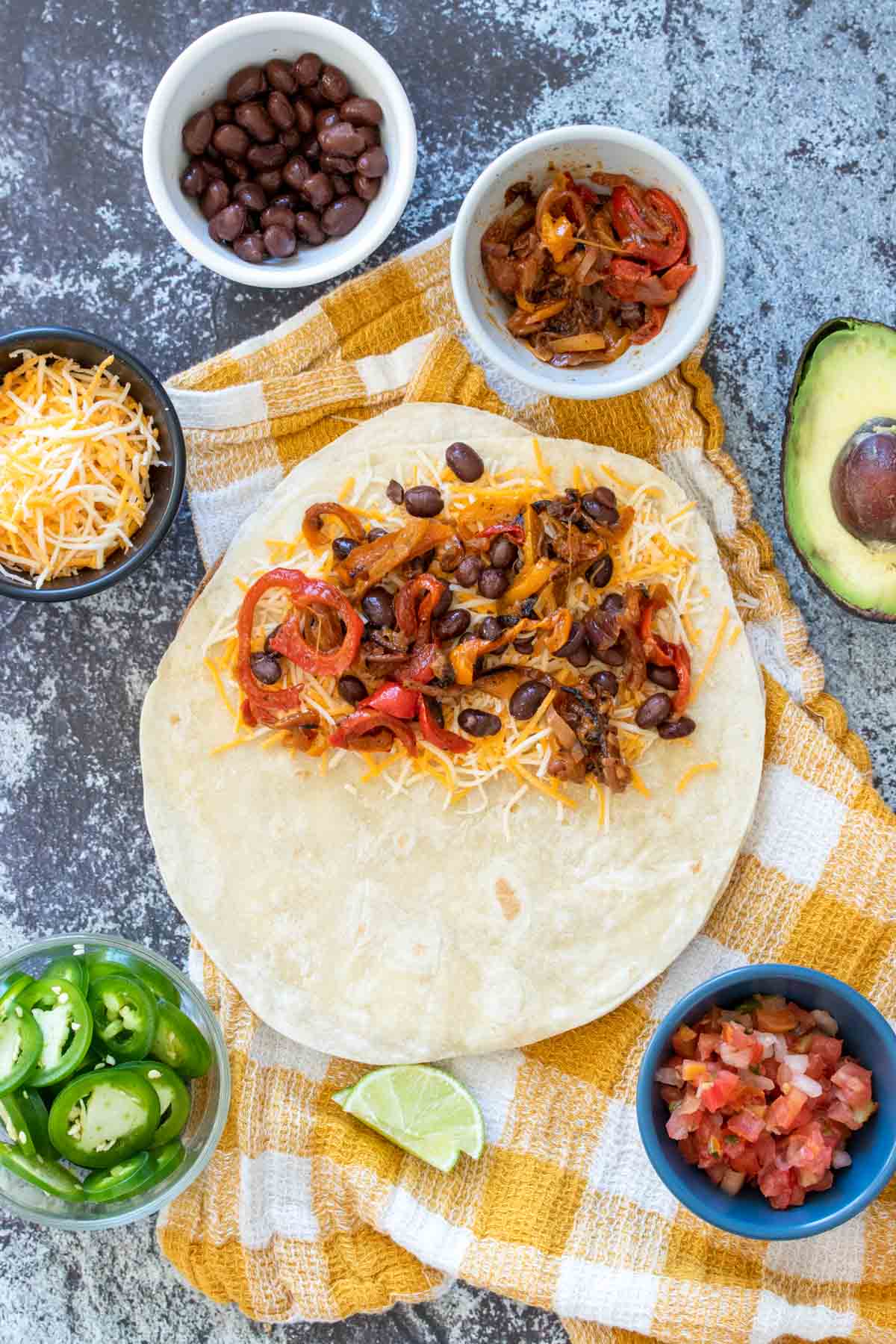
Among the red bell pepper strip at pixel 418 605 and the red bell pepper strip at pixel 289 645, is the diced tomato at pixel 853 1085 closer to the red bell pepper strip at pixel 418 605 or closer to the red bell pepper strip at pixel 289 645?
the red bell pepper strip at pixel 418 605

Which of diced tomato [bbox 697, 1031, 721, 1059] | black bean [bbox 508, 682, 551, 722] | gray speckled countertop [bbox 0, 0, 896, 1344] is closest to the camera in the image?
diced tomato [bbox 697, 1031, 721, 1059]

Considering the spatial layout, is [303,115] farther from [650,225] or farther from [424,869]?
[424,869]

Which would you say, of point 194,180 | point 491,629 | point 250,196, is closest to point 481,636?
point 491,629

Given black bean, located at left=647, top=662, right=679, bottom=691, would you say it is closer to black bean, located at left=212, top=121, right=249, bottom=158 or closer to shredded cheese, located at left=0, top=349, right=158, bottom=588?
shredded cheese, located at left=0, top=349, right=158, bottom=588

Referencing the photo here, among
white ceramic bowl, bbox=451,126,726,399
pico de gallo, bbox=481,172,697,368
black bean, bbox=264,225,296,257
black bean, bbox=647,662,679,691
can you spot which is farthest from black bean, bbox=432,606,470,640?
black bean, bbox=264,225,296,257

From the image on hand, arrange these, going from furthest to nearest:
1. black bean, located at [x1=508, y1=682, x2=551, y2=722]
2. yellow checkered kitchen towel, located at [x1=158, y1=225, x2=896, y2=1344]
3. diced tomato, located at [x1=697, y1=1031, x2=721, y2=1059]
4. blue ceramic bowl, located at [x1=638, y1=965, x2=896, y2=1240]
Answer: yellow checkered kitchen towel, located at [x1=158, y1=225, x2=896, y2=1344]
black bean, located at [x1=508, y1=682, x2=551, y2=722]
diced tomato, located at [x1=697, y1=1031, x2=721, y2=1059]
blue ceramic bowl, located at [x1=638, y1=965, x2=896, y2=1240]

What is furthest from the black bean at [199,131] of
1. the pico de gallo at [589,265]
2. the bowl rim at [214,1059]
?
the bowl rim at [214,1059]

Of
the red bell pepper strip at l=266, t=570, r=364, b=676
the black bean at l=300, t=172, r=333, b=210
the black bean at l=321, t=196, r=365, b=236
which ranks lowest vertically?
the red bell pepper strip at l=266, t=570, r=364, b=676

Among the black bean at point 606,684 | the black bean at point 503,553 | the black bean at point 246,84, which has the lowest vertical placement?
the black bean at point 606,684
